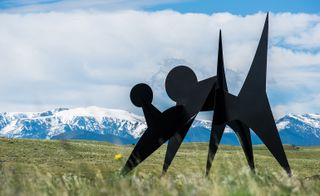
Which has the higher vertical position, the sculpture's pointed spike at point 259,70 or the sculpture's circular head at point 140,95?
the sculpture's pointed spike at point 259,70

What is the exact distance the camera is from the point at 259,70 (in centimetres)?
1962

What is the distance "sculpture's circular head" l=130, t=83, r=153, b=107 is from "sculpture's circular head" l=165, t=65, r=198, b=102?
0.65 meters

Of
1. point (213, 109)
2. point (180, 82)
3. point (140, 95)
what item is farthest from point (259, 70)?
point (140, 95)

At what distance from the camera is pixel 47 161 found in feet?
123

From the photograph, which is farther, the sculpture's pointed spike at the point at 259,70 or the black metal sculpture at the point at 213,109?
the sculpture's pointed spike at the point at 259,70

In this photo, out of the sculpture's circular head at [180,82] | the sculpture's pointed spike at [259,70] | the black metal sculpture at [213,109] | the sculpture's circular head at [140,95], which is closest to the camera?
the black metal sculpture at [213,109]

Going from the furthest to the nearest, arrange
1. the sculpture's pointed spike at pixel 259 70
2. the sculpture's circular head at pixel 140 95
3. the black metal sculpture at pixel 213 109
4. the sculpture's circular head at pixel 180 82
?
the sculpture's circular head at pixel 140 95, the sculpture's circular head at pixel 180 82, the sculpture's pointed spike at pixel 259 70, the black metal sculpture at pixel 213 109

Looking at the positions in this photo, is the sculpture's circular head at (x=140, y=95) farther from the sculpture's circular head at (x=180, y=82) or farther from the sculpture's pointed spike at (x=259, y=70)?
the sculpture's pointed spike at (x=259, y=70)

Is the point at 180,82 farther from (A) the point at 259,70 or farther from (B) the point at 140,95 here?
(A) the point at 259,70

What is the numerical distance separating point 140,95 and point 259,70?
3.92m

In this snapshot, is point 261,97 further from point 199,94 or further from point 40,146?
point 40,146

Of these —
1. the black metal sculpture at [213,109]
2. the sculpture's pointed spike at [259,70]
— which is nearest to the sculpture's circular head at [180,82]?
the black metal sculpture at [213,109]

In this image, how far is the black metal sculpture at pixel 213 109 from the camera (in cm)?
1889

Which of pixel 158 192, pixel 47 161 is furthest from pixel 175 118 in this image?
pixel 47 161
